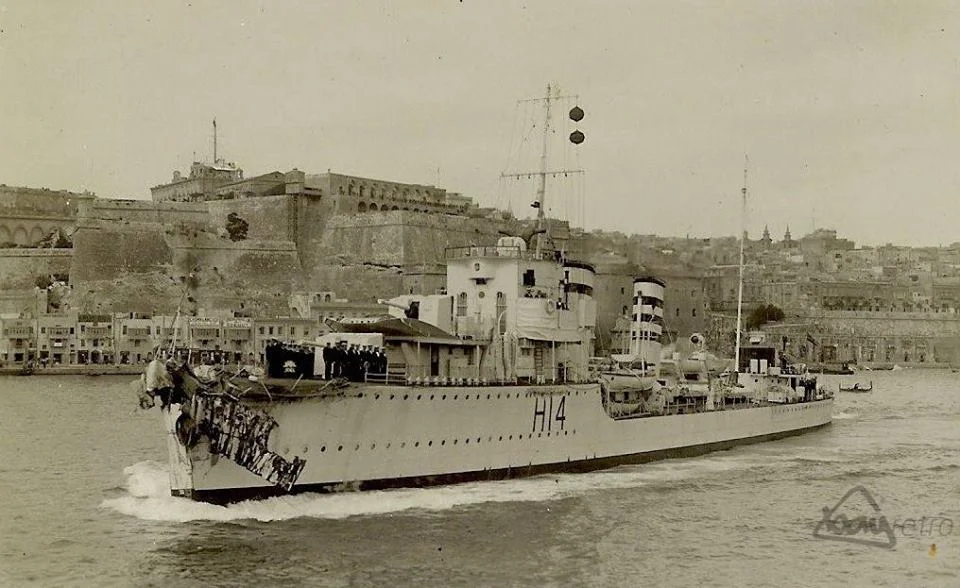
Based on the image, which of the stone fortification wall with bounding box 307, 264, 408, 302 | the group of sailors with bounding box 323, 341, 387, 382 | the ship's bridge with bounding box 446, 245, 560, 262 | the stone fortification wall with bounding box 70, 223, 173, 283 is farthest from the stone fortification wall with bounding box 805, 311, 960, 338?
the group of sailors with bounding box 323, 341, 387, 382

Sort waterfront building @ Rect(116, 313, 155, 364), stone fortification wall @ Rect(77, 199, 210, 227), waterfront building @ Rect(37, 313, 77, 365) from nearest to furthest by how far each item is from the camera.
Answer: waterfront building @ Rect(37, 313, 77, 365), waterfront building @ Rect(116, 313, 155, 364), stone fortification wall @ Rect(77, 199, 210, 227)

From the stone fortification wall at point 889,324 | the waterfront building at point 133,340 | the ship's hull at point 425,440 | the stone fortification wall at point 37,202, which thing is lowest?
the ship's hull at point 425,440

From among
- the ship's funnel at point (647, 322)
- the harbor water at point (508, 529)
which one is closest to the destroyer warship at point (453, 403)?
the ship's funnel at point (647, 322)

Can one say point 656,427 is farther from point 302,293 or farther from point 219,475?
point 302,293

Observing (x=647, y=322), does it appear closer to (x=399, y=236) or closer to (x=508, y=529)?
(x=508, y=529)

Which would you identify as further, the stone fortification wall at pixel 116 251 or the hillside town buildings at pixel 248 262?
the stone fortification wall at pixel 116 251

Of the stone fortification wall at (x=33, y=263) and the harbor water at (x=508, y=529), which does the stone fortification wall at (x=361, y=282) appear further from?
the harbor water at (x=508, y=529)

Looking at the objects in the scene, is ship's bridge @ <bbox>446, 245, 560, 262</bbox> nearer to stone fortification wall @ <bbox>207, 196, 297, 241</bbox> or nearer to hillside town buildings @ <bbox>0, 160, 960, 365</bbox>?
hillside town buildings @ <bbox>0, 160, 960, 365</bbox>
